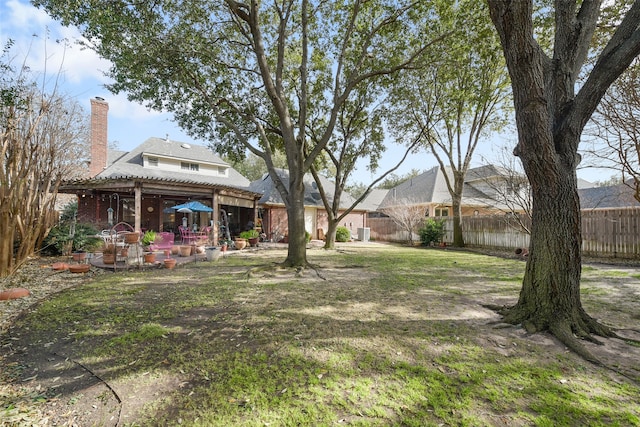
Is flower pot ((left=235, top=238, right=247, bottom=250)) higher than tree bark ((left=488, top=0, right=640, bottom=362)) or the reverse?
the reverse

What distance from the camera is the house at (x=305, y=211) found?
20.1 m

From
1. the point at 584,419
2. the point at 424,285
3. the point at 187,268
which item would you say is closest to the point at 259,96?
the point at 187,268

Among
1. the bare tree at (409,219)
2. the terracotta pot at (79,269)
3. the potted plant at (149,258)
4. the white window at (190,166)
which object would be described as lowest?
the terracotta pot at (79,269)

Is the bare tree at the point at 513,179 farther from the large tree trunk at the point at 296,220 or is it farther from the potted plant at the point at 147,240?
the potted plant at the point at 147,240

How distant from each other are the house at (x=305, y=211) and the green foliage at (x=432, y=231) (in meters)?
7.56

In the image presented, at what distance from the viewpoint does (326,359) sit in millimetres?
3012

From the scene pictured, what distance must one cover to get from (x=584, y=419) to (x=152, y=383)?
349 cm

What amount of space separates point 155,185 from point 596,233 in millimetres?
17720

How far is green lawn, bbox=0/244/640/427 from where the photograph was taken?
223 cm

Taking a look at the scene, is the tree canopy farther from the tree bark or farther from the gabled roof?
the gabled roof

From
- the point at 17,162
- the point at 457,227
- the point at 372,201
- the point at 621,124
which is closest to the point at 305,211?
the point at 372,201

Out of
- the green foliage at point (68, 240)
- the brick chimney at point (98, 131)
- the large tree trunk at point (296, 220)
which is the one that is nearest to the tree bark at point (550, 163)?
the large tree trunk at point (296, 220)

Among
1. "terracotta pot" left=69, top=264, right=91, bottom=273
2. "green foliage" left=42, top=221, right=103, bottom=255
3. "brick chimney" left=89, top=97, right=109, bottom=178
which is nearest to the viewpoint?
"terracotta pot" left=69, top=264, right=91, bottom=273

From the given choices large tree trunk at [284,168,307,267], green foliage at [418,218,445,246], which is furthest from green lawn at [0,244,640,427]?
green foliage at [418,218,445,246]
